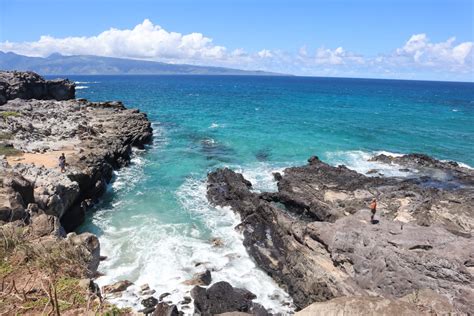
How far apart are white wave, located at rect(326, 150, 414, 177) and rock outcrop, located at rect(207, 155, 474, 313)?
11.2 ft

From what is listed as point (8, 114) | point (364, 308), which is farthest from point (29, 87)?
point (364, 308)

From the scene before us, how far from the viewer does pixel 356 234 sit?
66.7 ft

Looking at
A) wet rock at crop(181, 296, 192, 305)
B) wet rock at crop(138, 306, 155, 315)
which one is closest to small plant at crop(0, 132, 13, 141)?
wet rock at crop(138, 306, 155, 315)

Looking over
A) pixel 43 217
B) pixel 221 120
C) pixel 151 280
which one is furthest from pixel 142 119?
pixel 43 217

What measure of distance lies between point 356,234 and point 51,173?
2193 cm

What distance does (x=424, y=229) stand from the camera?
67.4 feet

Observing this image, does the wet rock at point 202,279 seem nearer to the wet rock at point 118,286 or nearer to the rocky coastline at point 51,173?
the wet rock at point 118,286

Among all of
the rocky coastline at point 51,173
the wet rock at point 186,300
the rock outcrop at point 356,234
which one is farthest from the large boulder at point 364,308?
the wet rock at point 186,300

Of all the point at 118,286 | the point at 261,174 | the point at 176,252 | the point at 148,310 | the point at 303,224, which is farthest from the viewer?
the point at 261,174

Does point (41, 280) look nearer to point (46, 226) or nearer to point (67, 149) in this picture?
point (46, 226)

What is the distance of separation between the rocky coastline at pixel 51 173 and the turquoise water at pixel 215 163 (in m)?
2.62

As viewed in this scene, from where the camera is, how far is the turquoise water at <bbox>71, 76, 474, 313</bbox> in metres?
23.2

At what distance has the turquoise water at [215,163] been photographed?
23250 millimetres

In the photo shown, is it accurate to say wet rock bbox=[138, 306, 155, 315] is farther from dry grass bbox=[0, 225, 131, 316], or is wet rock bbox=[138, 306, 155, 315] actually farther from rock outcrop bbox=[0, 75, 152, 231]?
dry grass bbox=[0, 225, 131, 316]
